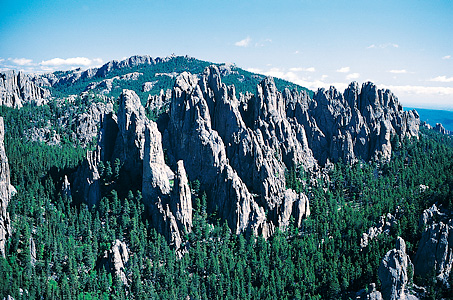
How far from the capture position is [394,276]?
66250 millimetres

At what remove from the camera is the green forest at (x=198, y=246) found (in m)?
72.5

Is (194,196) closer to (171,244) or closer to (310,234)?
(171,244)

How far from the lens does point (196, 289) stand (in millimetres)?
75062

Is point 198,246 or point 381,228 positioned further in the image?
point 381,228

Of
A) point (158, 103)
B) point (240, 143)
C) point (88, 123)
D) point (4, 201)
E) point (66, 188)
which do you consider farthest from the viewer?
point (158, 103)

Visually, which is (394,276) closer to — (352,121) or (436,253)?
(436,253)

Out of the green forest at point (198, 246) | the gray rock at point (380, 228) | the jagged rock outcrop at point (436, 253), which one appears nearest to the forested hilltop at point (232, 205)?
the jagged rock outcrop at point (436, 253)

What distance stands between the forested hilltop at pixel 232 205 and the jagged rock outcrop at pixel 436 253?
11.2 inches

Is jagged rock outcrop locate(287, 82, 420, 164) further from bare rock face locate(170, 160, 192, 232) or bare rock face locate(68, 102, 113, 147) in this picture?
bare rock face locate(68, 102, 113, 147)

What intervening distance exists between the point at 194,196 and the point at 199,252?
1814 centimetres

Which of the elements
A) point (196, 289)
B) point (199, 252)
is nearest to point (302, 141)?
point (199, 252)

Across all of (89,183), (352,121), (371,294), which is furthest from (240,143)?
(371,294)

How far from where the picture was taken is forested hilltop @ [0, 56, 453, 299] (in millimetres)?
73188

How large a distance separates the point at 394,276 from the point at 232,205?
40.8m
